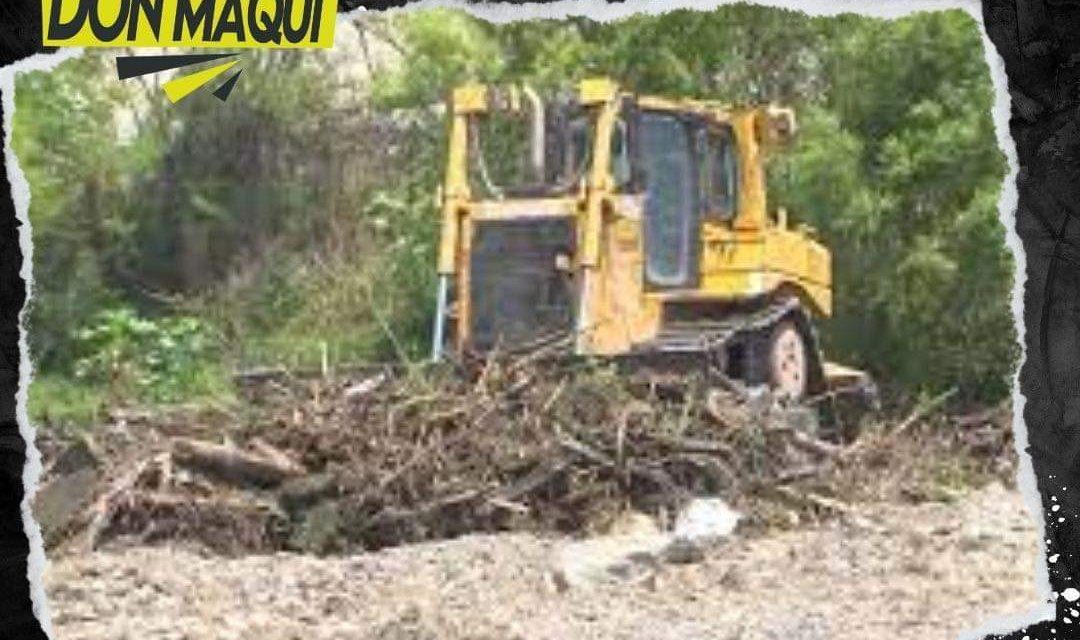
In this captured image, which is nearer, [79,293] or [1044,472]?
[79,293]

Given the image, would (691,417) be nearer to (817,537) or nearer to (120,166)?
(817,537)

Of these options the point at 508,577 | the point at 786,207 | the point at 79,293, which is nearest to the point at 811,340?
the point at 786,207

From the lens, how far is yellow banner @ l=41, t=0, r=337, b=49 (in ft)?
17.4

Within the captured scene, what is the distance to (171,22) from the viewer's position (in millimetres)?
5312

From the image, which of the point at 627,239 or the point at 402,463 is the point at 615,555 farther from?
the point at 627,239

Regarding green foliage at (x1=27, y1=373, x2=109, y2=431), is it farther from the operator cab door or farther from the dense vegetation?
the operator cab door

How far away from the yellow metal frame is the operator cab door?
0.06 ft

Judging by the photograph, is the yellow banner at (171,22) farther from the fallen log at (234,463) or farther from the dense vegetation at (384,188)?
the fallen log at (234,463)

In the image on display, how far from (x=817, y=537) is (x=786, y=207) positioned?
688 millimetres

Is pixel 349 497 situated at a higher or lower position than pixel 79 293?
lower

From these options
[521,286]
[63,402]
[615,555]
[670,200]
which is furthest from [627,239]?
[63,402]

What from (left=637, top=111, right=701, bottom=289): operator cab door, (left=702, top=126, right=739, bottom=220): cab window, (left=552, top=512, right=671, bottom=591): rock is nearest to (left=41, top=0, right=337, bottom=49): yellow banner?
(left=637, top=111, right=701, bottom=289): operator cab door

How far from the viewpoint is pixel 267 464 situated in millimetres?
Answer: 5551

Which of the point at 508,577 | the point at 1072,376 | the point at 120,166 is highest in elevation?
the point at 120,166
